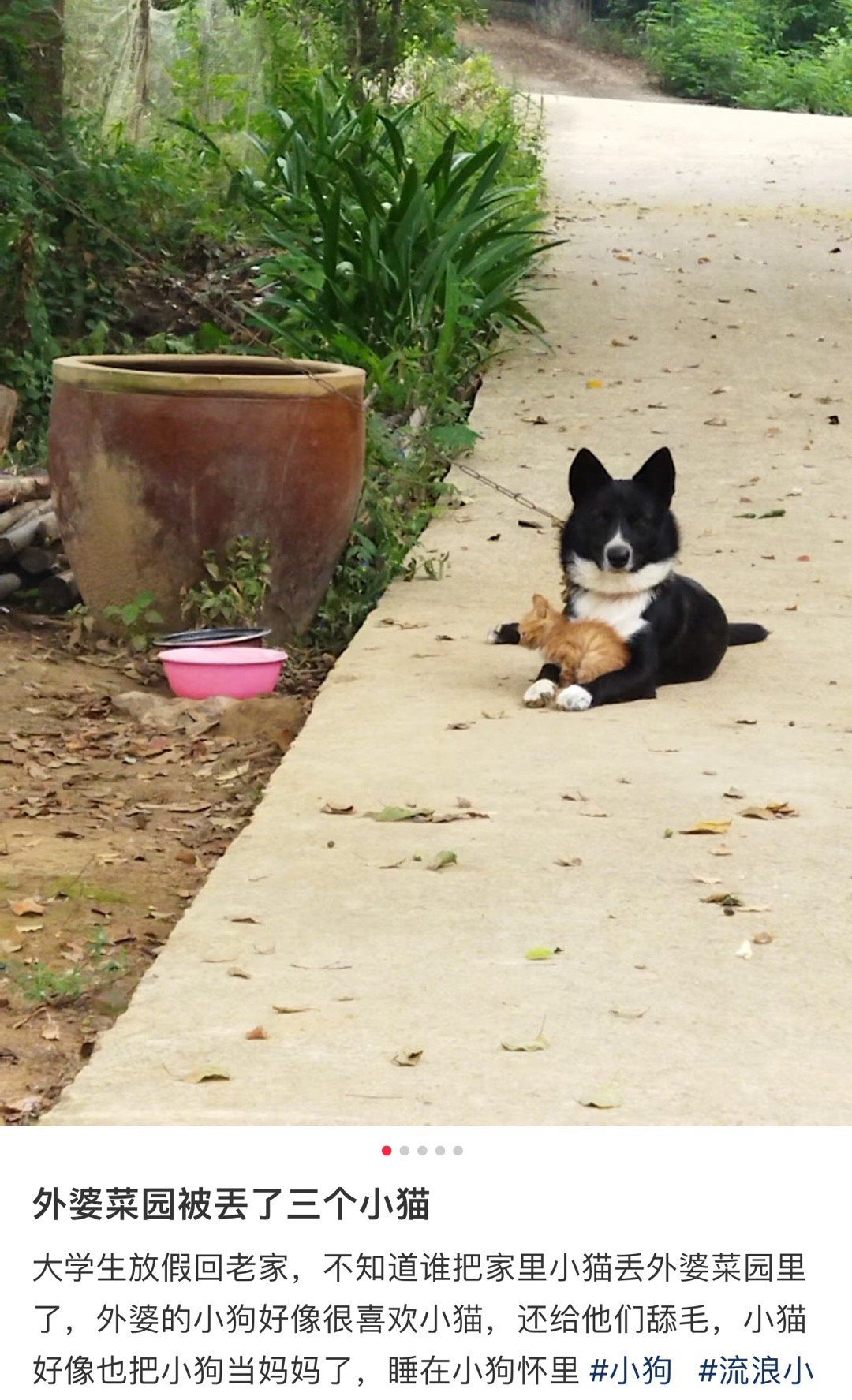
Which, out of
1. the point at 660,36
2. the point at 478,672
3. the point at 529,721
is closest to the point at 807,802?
the point at 529,721

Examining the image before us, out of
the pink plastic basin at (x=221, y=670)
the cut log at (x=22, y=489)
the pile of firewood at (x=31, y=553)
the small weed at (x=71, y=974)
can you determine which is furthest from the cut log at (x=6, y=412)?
the small weed at (x=71, y=974)

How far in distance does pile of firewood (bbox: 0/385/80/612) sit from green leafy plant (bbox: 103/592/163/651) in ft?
2.21

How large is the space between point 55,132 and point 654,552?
568 centimetres

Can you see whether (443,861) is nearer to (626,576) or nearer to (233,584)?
(626,576)

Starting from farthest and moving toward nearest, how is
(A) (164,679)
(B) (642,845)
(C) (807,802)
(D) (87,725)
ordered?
(A) (164,679), (D) (87,725), (C) (807,802), (B) (642,845)

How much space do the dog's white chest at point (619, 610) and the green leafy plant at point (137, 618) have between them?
1692 mm

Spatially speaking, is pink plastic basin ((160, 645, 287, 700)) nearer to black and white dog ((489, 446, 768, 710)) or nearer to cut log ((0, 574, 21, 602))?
black and white dog ((489, 446, 768, 710))

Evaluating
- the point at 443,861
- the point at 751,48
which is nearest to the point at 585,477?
the point at 443,861

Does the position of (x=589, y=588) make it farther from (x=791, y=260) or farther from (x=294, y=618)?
(x=791, y=260)

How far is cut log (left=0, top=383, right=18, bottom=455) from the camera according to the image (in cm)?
824

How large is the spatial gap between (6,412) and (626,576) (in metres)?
3.50

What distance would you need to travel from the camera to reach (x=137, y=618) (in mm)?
6844

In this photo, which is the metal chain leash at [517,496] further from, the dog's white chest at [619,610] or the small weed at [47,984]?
the small weed at [47,984]

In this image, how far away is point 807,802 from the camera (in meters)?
4.78
